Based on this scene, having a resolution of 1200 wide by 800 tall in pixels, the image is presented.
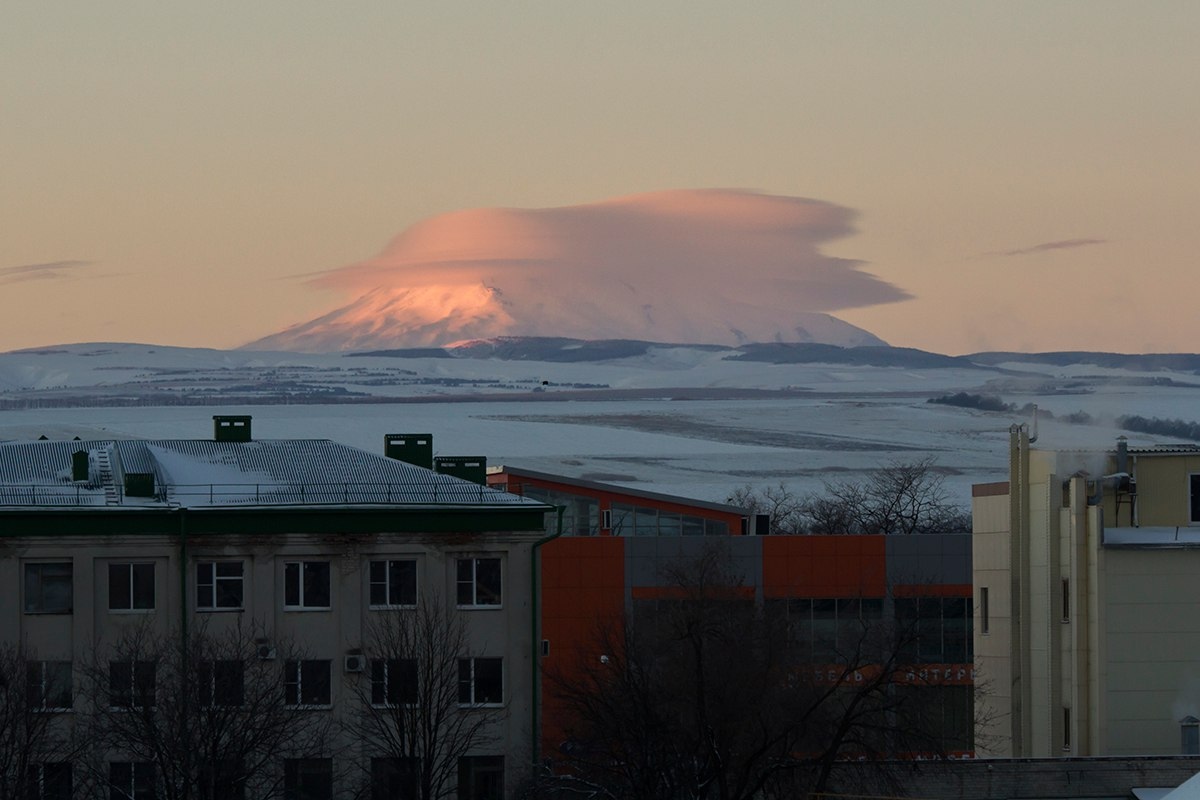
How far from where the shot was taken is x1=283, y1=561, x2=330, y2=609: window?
1864 inches

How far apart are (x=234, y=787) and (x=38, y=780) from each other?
12.0ft

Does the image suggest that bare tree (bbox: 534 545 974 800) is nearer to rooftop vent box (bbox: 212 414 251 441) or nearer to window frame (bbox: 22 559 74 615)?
window frame (bbox: 22 559 74 615)

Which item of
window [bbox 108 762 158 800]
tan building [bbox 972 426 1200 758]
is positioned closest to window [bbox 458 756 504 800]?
window [bbox 108 762 158 800]

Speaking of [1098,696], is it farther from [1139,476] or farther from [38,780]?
[38,780]

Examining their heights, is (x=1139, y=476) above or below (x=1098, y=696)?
above

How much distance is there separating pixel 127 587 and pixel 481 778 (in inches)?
317

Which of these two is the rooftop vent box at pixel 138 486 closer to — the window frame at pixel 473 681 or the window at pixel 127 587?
the window at pixel 127 587

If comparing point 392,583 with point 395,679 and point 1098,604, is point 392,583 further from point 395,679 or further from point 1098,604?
point 1098,604

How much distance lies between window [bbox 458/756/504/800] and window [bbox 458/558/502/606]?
3157mm

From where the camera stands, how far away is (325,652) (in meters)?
47.3

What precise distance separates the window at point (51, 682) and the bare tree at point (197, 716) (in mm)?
600

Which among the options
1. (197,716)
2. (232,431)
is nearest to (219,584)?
(197,716)

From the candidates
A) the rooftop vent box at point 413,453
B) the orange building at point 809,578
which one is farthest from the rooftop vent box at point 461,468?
the orange building at point 809,578

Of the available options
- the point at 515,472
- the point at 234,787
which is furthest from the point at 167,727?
the point at 515,472
